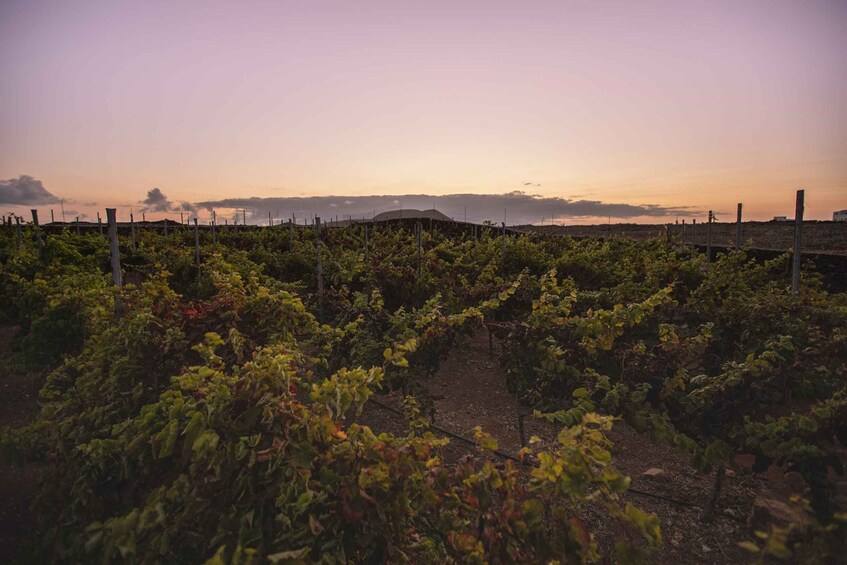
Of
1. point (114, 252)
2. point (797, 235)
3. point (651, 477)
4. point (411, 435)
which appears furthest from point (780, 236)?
point (114, 252)

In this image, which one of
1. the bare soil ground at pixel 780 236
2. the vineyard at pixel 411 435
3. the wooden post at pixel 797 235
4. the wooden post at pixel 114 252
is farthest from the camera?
the bare soil ground at pixel 780 236

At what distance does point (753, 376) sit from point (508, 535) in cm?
265

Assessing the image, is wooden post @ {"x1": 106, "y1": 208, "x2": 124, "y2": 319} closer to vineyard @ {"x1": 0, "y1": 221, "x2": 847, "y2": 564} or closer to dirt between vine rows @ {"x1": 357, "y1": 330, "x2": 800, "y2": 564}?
vineyard @ {"x1": 0, "y1": 221, "x2": 847, "y2": 564}

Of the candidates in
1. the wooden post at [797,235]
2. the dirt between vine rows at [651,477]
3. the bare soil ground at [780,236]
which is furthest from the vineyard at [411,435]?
the bare soil ground at [780,236]

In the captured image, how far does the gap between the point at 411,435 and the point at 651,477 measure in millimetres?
3507

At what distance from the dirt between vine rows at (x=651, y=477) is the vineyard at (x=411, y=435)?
0.03 m

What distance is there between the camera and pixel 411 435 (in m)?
2.85

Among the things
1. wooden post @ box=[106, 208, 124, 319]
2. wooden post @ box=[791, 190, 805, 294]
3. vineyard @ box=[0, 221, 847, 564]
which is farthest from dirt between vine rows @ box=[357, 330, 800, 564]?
wooden post @ box=[791, 190, 805, 294]

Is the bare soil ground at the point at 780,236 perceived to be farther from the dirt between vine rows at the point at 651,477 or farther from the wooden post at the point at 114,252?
the wooden post at the point at 114,252

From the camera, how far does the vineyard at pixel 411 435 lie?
2.04 m

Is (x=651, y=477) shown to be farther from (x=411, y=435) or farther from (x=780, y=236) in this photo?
(x=780, y=236)

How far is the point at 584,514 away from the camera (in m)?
4.22

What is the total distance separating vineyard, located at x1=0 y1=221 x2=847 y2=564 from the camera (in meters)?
2.04

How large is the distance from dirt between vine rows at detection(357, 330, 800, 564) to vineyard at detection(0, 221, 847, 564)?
3 centimetres
